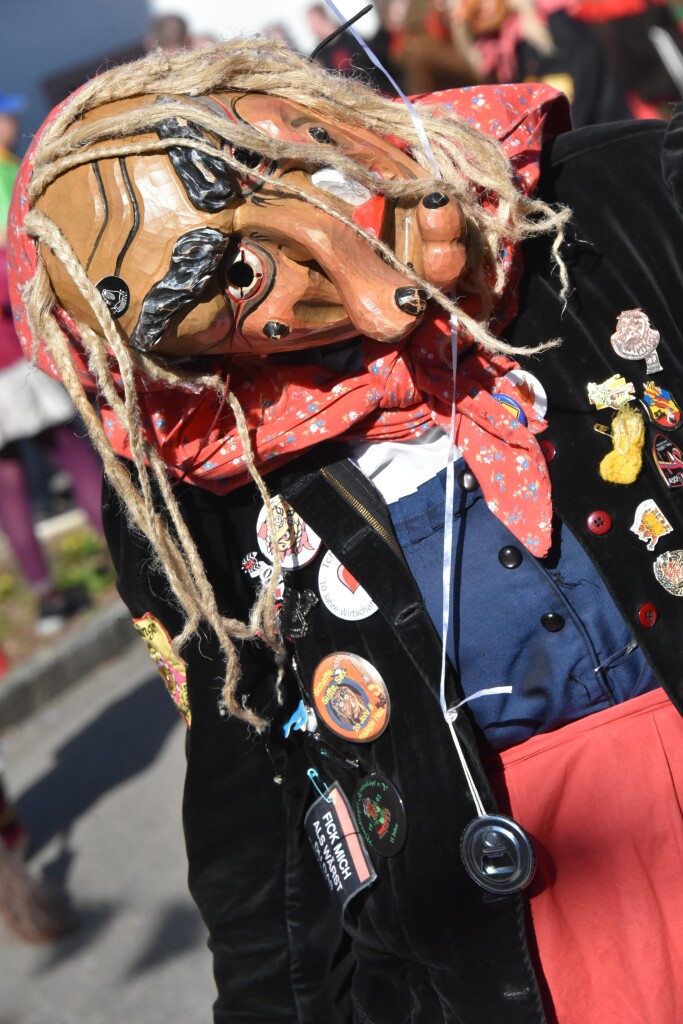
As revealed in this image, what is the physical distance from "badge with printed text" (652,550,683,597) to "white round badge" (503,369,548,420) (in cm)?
25

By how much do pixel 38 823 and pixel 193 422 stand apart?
3.10 metres

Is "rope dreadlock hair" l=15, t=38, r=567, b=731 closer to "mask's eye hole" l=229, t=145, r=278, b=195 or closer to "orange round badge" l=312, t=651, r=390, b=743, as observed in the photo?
"mask's eye hole" l=229, t=145, r=278, b=195

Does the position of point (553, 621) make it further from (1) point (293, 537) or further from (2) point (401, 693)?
(1) point (293, 537)

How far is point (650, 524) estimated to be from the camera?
144cm

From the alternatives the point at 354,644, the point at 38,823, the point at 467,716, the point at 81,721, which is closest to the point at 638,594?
the point at 467,716

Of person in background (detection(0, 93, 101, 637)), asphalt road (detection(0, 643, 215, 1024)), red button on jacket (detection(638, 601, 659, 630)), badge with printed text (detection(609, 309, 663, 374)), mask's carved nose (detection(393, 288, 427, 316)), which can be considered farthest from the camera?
person in background (detection(0, 93, 101, 637))

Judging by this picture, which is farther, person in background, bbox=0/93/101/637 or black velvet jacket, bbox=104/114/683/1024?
person in background, bbox=0/93/101/637

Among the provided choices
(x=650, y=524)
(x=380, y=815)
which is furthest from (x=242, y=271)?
(x=380, y=815)

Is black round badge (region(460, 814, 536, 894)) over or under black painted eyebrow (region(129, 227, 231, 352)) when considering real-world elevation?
under

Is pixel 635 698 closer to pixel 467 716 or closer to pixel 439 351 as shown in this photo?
pixel 467 716

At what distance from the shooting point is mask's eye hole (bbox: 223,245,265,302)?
4.37 feet

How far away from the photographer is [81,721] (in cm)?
480

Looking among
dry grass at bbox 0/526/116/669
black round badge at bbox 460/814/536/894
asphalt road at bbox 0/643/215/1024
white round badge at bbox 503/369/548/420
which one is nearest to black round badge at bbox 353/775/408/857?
black round badge at bbox 460/814/536/894

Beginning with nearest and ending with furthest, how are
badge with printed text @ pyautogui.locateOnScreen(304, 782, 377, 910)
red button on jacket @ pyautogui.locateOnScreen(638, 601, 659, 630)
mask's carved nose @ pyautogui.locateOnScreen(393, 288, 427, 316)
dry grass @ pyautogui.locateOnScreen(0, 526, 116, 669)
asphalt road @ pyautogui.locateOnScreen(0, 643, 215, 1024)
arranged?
mask's carved nose @ pyautogui.locateOnScreen(393, 288, 427, 316)
red button on jacket @ pyautogui.locateOnScreen(638, 601, 659, 630)
badge with printed text @ pyautogui.locateOnScreen(304, 782, 377, 910)
asphalt road @ pyautogui.locateOnScreen(0, 643, 215, 1024)
dry grass @ pyautogui.locateOnScreen(0, 526, 116, 669)
